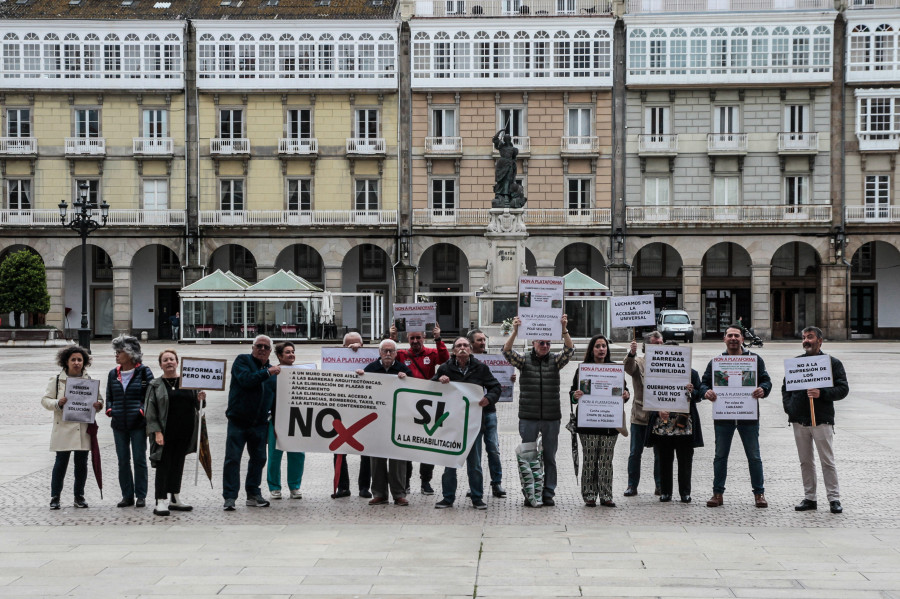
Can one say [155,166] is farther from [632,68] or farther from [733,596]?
[733,596]

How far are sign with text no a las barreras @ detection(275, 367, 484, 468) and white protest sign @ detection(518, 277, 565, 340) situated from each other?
147 centimetres

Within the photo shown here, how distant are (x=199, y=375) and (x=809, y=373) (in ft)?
20.4

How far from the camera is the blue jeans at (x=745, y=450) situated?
1105cm

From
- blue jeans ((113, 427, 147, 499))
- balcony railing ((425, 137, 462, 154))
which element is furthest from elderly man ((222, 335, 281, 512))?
balcony railing ((425, 137, 462, 154))

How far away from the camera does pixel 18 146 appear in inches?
2010

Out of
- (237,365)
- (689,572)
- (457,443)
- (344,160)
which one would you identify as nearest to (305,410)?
(237,365)

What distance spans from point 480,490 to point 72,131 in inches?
1790

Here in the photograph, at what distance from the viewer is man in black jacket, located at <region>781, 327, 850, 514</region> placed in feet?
35.4

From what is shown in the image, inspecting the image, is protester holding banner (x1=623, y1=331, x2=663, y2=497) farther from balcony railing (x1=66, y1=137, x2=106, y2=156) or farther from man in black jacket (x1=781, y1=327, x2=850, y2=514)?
balcony railing (x1=66, y1=137, x2=106, y2=156)

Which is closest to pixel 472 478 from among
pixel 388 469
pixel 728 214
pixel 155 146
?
pixel 388 469

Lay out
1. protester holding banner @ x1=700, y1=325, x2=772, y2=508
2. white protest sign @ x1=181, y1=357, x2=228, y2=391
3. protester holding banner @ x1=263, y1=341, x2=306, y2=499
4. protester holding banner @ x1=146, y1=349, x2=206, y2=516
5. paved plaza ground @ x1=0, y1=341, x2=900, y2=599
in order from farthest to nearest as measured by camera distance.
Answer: protester holding banner @ x1=263, y1=341, x2=306, y2=499 → protester holding banner @ x1=700, y1=325, x2=772, y2=508 → white protest sign @ x1=181, y1=357, x2=228, y2=391 → protester holding banner @ x1=146, y1=349, x2=206, y2=516 → paved plaza ground @ x1=0, y1=341, x2=900, y2=599

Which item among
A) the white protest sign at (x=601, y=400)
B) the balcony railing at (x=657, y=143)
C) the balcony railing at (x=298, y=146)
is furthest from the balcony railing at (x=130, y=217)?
the white protest sign at (x=601, y=400)

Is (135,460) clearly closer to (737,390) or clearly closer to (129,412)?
(129,412)

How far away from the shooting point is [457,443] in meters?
11.3
